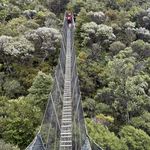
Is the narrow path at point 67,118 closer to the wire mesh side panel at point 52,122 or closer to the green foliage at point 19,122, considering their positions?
the wire mesh side panel at point 52,122

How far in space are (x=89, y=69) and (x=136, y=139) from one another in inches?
320

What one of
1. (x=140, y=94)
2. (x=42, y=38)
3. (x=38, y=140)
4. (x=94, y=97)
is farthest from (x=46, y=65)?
(x=38, y=140)

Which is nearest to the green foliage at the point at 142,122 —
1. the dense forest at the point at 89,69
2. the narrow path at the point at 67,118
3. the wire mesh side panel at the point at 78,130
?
the dense forest at the point at 89,69

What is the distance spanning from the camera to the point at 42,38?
26.6m

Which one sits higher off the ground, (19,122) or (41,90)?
(41,90)

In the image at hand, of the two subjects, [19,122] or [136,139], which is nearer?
[19,122]

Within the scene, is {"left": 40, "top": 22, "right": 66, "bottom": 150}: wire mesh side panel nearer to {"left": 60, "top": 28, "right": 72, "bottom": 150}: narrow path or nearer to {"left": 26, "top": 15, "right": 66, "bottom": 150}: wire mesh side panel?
{"left": 26, "top": 15, "right": 66, "bottom": 150}: wire mesh side panel

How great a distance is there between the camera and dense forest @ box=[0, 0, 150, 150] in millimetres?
17859

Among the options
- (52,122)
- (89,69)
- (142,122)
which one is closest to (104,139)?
(142,122)

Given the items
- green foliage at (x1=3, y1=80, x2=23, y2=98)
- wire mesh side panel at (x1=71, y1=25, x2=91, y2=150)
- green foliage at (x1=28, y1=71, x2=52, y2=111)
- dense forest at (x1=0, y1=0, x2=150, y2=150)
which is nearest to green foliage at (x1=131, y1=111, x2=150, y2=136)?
dense forest at (x1=0, y1=0, x2=150, y2=150)

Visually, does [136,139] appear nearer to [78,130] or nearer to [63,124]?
[63,124]

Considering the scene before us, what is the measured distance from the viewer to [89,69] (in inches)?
998

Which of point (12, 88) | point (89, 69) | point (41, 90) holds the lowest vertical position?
point (41, 90)

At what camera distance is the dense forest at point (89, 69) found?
58.6 feet
